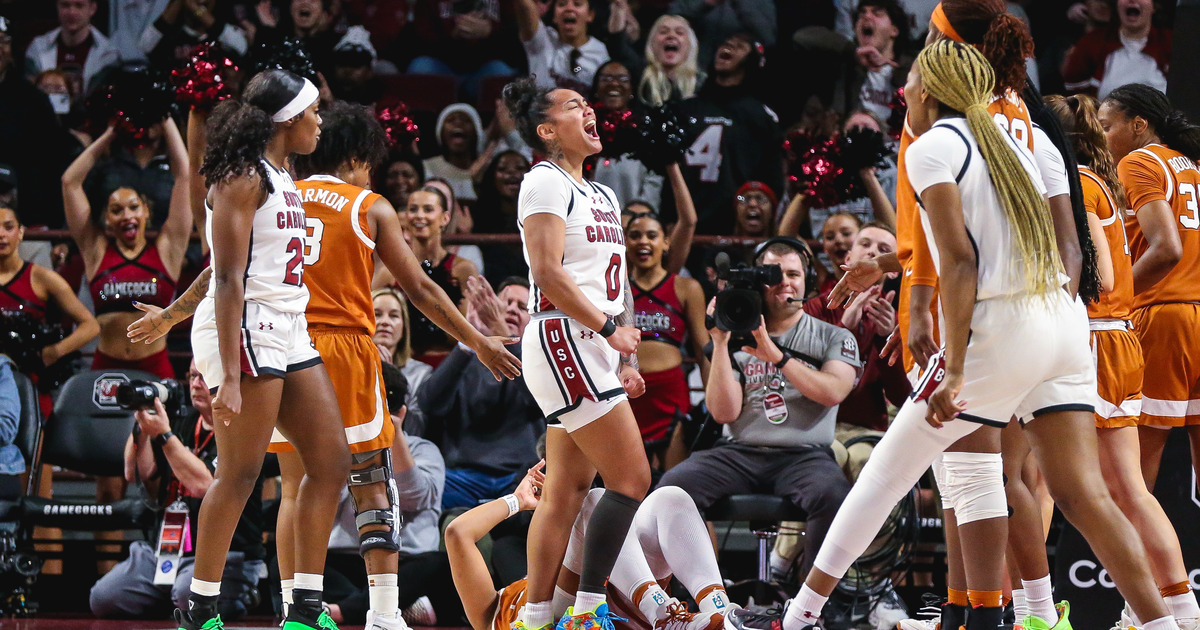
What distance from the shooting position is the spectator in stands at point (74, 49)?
29.8 feet

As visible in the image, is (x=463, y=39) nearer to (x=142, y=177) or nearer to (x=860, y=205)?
(x=142, y=177)

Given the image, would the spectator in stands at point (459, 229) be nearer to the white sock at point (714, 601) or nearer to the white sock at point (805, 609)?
the white sock at point (714, 601)

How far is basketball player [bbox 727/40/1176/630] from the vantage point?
3168mm

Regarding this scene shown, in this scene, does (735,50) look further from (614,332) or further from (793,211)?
(614,332)

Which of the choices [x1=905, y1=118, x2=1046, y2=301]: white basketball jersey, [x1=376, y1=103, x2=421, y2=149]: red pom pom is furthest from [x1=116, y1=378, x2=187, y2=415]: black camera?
[x1=905, y1=118, x2=1046, y2=301]: white basketball jersey

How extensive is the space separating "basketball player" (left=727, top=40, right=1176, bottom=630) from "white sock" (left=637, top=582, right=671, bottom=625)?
4.15 feet

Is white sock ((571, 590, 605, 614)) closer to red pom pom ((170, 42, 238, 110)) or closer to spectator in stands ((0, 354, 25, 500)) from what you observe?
red pom pom ((170, 42, 238, 110))

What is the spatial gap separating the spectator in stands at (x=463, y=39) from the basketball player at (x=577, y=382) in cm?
523

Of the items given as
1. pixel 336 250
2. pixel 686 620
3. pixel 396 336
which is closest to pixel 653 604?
pixel 686 620

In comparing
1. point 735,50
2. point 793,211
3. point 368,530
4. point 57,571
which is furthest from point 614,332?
point 735,50

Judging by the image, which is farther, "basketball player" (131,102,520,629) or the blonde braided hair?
"basketball player" (131,102,520,629)

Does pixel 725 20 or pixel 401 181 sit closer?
pixel 401 181

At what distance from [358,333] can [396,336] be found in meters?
1.94

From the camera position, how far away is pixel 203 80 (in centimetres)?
556
